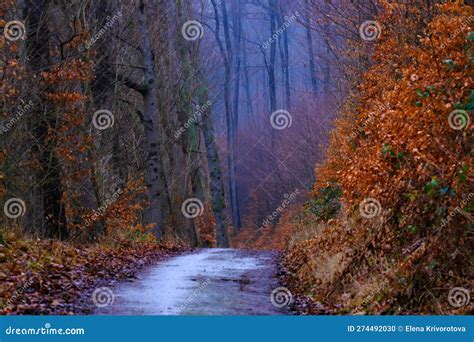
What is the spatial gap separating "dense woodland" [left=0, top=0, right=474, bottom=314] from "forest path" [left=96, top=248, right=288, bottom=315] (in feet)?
2.01

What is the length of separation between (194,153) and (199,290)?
61.2ft

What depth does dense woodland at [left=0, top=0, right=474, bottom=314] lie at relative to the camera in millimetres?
8164

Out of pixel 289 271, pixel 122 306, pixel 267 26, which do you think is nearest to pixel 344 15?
pixel 289 271

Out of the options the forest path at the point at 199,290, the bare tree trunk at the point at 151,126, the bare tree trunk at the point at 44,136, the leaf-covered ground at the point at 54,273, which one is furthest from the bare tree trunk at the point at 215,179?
the leaf-covered ground at the point at 54,273

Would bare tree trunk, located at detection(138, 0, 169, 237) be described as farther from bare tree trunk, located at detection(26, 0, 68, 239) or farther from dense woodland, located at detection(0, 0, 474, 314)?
bare tree trunk, located at detection(26, 0, 68, 239)

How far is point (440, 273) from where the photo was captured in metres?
7.77

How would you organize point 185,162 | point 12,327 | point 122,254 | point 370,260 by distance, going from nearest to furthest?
point 12,327 → point 370,260 → point 122,254 → point 185,162

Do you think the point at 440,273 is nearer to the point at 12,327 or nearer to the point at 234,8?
the point at 12,327

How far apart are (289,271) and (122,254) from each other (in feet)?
12.8

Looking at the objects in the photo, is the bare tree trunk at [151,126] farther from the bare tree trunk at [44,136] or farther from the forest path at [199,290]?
the forest path at [199,290]

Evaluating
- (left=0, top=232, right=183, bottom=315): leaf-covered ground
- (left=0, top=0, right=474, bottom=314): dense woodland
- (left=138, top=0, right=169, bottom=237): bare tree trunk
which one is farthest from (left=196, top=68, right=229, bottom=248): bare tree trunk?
(left=0, top=232, right=183, bottom=315): leaf-covered ground

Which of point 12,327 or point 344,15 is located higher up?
point 344,15

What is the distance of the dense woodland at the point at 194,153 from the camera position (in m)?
8.16

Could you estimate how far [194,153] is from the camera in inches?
1128
